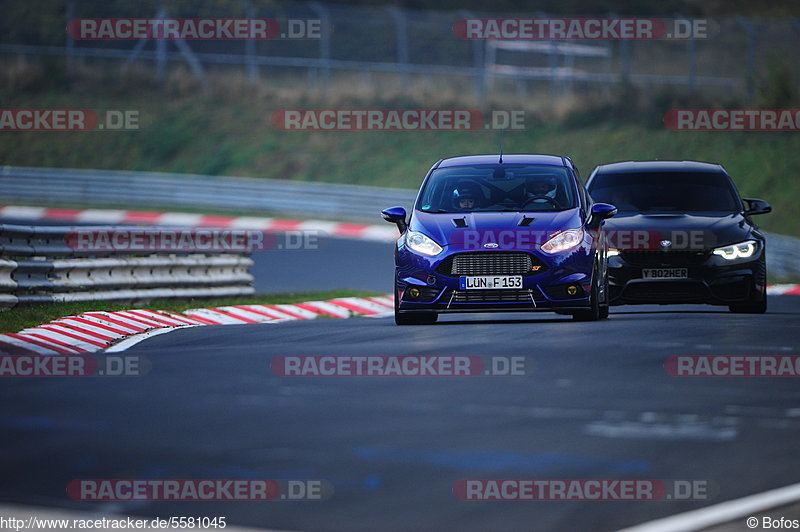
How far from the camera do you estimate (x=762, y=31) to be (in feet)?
124

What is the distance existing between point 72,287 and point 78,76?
37.1 meters

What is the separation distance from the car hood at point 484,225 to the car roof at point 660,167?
2.72 m

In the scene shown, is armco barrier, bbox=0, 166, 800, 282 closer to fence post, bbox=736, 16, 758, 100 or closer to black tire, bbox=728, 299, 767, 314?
fence post, bbox=736, 16, 758, 100

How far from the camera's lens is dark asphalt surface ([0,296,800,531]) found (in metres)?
6.27

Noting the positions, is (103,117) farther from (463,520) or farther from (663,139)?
(463,520)

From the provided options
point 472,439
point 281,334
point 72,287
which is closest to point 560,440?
point 472,439

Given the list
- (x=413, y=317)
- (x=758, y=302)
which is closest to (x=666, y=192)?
(x=758, y=302)

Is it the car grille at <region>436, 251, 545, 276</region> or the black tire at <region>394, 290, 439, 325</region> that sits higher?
the car grille at <region>436, 251, 545, 276</region>

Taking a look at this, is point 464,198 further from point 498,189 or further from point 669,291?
point 669,291

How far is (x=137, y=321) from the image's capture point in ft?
49.6

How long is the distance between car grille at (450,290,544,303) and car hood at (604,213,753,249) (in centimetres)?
211

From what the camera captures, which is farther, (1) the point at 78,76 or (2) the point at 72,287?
(1) the point at 78,76

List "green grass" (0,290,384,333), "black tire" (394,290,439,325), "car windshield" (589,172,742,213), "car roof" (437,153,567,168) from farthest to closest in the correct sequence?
"car windshield" (589,172,742,213) → "car roof" (437,153,567,168) → "green grass" (0,290,384,333) → "black tire" (394,290,439,325)

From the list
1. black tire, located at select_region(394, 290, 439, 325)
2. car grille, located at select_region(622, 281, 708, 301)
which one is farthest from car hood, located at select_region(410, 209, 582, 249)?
car grille, located at select_region(622, 281, 708, 301)
